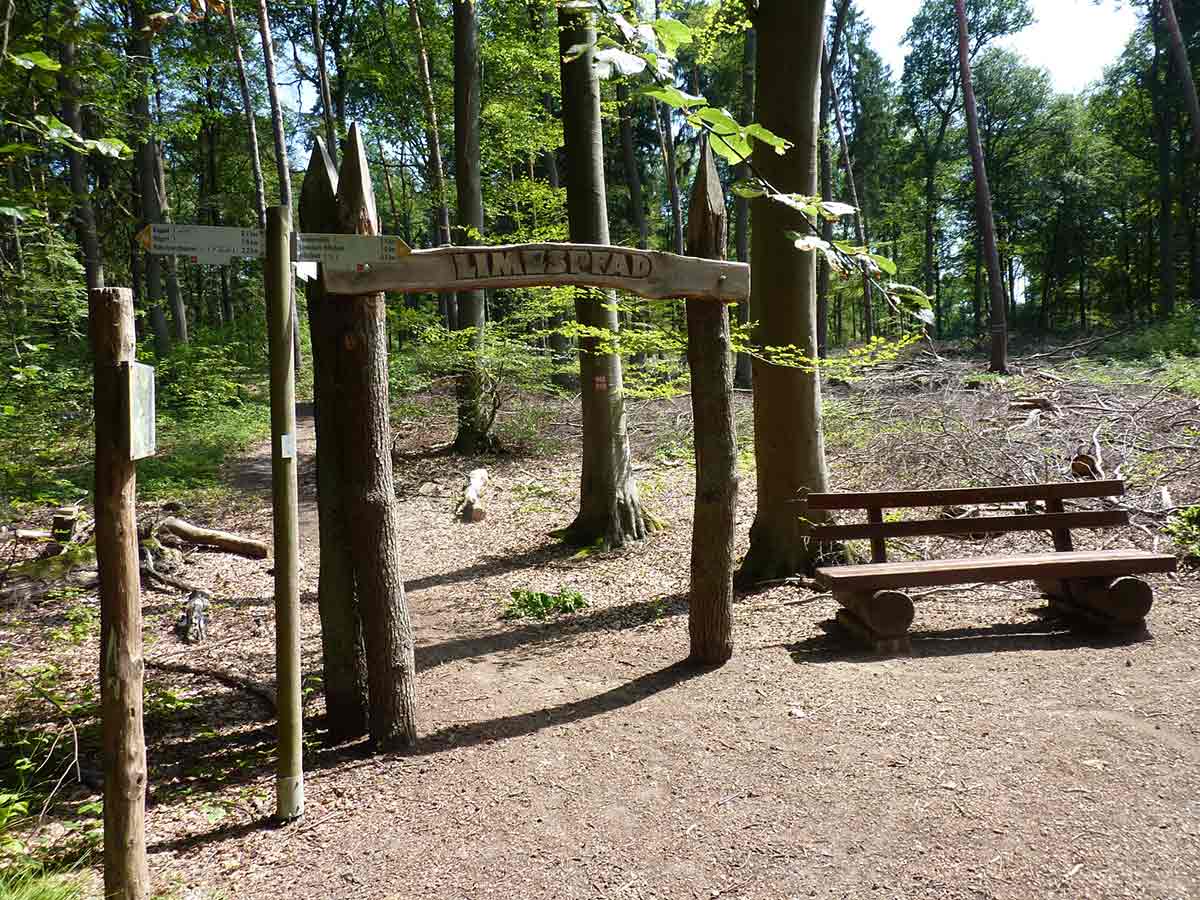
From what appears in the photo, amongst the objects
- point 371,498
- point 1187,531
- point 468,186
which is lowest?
point 1187,531

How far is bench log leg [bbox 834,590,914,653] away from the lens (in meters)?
5.00

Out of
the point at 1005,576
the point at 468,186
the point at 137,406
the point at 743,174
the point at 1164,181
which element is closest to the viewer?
the point at 137,406

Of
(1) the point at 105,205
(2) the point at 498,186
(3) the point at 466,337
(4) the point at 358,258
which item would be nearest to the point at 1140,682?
(4) the point at 358,258

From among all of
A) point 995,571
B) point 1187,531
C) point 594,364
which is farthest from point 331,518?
point 1187,531

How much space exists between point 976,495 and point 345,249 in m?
5.13

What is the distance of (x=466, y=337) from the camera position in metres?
11.9

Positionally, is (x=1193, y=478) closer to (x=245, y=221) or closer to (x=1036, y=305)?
(x=245, y=221)

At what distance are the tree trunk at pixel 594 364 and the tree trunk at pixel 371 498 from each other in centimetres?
428

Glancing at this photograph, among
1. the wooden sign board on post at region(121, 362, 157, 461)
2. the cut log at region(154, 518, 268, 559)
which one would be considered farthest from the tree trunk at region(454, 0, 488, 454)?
the wooden sign board on post at region(121, 362, 157, 461)

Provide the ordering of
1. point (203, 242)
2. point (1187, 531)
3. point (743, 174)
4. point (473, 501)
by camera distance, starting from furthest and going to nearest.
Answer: point (743, 174) → point (473, 501) → point (1187, 531) → point (203, 242)

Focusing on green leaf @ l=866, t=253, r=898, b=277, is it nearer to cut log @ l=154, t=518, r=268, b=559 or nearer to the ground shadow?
the ground shadow

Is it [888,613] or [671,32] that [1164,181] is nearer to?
[888,613]

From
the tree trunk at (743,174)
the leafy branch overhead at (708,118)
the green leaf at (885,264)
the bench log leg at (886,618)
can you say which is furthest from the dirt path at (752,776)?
the tree trunk at (743,174)

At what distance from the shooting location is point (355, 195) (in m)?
3.70
